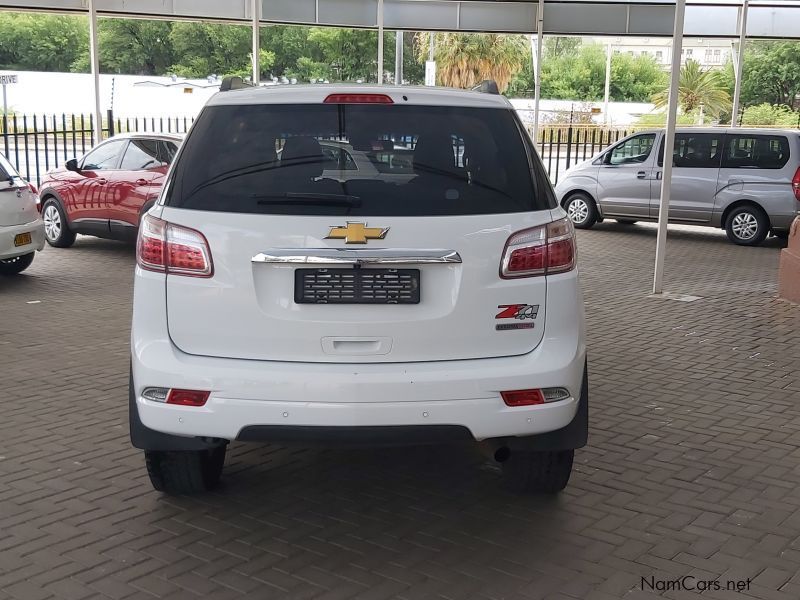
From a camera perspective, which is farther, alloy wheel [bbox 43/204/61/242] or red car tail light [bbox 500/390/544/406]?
alloy wheel [bbox 43/204/61/242]

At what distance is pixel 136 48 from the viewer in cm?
5844

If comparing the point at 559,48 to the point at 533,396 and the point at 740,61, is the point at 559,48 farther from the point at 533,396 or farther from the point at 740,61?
the point at 533,396

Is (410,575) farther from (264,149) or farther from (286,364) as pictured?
(264,149)

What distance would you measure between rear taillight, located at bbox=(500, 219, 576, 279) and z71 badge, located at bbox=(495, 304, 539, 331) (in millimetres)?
123

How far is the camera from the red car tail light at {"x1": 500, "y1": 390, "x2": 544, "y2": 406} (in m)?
3.71

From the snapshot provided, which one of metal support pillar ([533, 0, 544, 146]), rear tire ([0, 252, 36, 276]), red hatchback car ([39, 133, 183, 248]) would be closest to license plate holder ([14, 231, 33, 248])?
rear tire ([0, 252, 36, 276])

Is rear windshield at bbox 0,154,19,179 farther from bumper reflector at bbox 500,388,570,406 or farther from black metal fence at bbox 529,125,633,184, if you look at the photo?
bumper reflector at bbox 500,388,570,406

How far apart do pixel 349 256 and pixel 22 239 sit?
7.78 m

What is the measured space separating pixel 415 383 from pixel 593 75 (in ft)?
232

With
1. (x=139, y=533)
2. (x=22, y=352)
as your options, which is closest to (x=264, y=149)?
(x=139, y=533)

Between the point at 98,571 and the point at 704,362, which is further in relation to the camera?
the point at 704,362

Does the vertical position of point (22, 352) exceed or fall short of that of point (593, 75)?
it falls short

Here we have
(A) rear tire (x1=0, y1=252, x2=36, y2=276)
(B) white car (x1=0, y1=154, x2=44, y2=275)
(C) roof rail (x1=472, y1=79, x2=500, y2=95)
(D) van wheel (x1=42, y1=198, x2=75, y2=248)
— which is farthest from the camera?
(D) van wheel (x1=42, y1=198, x2=75, y2=248)

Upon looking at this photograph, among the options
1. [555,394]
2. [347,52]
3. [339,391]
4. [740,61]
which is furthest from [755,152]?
[347,52]
